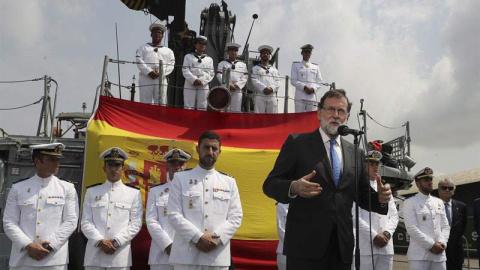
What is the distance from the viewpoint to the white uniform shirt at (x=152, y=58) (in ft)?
27.0

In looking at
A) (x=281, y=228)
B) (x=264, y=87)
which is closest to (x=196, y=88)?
(x=264, y=87)

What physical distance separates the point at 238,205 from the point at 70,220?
68.1 inches

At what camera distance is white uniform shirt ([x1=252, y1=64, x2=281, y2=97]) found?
872cm

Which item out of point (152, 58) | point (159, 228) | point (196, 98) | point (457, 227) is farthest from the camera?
point (152, 58)

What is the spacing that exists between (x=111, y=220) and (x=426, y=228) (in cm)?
376

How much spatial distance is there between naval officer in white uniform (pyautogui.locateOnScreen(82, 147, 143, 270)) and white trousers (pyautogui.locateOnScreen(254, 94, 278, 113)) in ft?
11.7

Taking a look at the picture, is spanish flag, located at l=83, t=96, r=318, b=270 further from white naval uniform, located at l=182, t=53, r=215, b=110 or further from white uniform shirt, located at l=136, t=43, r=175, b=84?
white uniform shirt, located at l=136, t=43, r=175, b=84

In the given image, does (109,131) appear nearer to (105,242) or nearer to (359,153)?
(105,242)

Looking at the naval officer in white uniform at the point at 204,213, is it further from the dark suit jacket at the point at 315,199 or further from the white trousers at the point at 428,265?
the white trousers at the point at 428,265

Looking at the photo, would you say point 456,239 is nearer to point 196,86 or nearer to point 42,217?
point 196,86

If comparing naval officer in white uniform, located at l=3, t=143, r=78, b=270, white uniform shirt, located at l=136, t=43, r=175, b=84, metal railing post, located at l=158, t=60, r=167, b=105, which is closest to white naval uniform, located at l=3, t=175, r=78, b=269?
naval officer in white uniform, located at l=3, t=143, r=78, b=270

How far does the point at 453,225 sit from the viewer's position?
6.66 meters

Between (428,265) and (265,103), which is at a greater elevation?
(265,103)

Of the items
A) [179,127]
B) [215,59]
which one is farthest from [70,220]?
[215,59]
